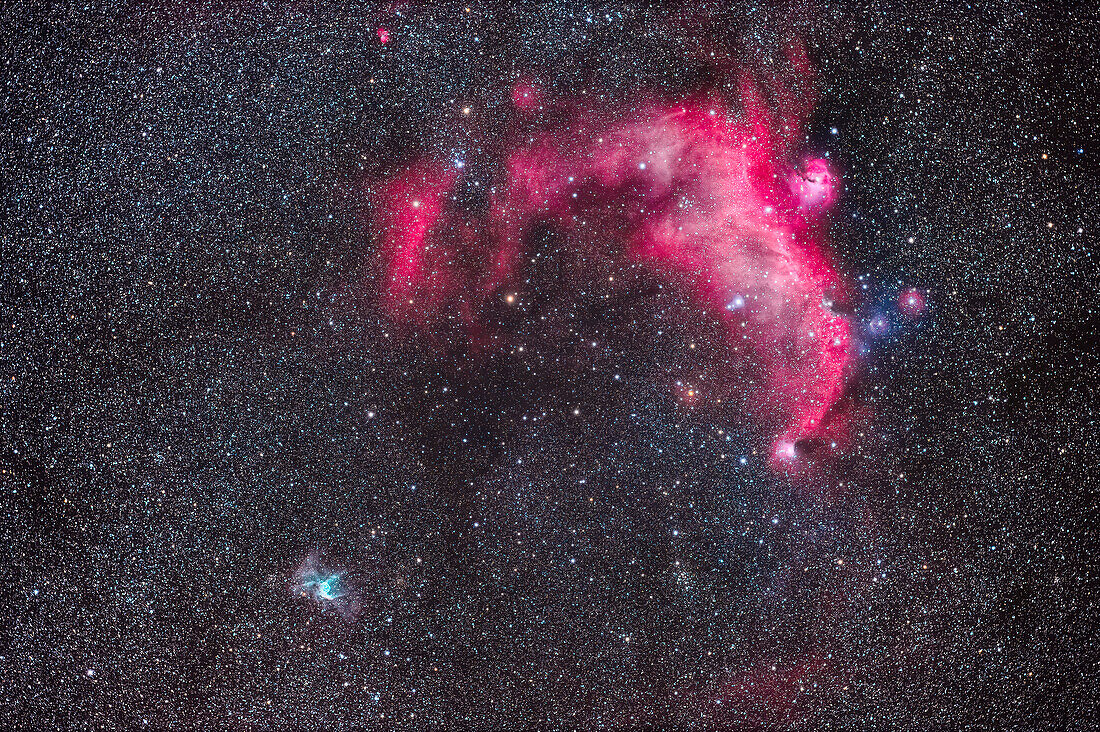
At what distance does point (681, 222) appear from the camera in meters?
1.98

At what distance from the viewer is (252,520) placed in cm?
197

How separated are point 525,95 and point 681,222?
73 cm

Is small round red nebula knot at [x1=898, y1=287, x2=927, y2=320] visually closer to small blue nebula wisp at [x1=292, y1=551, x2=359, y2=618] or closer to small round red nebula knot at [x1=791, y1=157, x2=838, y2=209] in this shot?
small round red nebula knot at [x1=791, y1=157, x2=838, y2=209]

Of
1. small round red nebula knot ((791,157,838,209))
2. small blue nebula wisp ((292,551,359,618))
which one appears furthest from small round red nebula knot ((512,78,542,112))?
small blue nebula wisp ((292,551,359,618))

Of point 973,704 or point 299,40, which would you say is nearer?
point 299,40

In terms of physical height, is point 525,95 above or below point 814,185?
above

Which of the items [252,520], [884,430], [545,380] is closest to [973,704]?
[884,430]

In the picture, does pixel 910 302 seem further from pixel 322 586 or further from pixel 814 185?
pixel 322 586

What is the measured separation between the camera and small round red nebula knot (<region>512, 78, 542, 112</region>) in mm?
1926

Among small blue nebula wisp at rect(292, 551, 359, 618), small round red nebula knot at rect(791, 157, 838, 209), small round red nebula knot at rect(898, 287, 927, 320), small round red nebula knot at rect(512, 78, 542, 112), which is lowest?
small blue nebula wisp at rect(292, 551, 359, 618)

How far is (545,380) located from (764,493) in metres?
0.93

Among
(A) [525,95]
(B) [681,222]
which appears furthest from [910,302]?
(A) [525,95]

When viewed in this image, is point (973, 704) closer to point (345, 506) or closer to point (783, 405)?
point (783, 405)

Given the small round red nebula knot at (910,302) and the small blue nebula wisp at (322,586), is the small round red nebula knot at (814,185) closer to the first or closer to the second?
the small round red nebula knot at (910,302)
